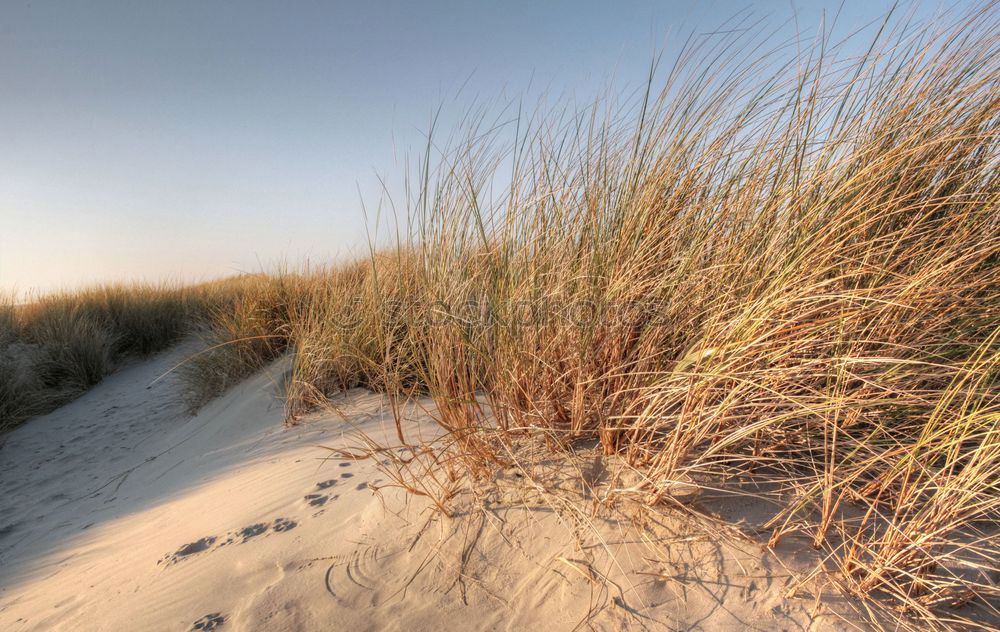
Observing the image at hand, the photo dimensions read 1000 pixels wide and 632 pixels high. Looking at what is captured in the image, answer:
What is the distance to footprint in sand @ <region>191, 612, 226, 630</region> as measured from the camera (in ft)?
4.73

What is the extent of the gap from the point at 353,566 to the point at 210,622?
0.41 meters

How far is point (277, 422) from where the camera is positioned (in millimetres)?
3219

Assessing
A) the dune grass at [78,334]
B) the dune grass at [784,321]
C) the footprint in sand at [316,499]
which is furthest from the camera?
the dune grass at [78,334]

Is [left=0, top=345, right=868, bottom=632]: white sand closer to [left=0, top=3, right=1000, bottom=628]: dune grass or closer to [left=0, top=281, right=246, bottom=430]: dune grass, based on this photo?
[left=0, top=3, right=1000, bottom=628]: dune grass

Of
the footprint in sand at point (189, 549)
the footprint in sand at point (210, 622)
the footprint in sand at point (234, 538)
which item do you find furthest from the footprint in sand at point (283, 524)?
the footprint in sand at point (210, 622)

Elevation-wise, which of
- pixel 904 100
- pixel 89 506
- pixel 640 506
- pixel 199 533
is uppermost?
pixel 904 100

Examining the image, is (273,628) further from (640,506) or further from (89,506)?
(89,506)

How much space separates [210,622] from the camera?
1.46 metres

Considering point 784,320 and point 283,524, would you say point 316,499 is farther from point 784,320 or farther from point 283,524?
point 784,320

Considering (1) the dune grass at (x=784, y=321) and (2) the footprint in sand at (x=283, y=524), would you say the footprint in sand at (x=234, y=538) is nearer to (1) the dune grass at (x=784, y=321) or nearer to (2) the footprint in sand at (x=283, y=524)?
(2) the footprint in sand at (x=283, y=524)

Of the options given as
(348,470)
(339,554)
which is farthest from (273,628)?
(348,470)

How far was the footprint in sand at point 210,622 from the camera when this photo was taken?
1.44 meters

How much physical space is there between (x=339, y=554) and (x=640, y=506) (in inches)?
37.9

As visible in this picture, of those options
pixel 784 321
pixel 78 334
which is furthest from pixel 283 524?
pixel 78 334
